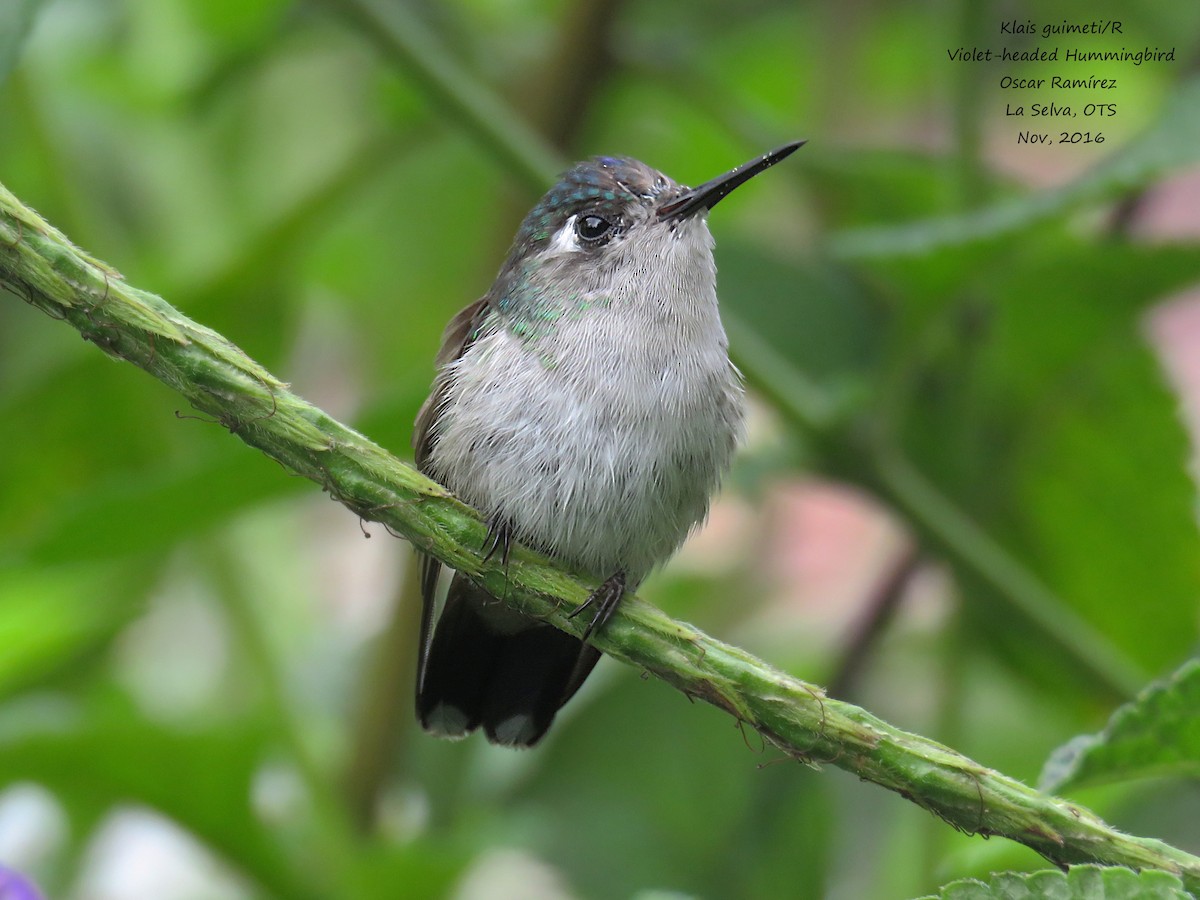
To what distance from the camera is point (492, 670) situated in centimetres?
269

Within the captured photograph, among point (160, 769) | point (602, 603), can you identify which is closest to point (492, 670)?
point (160, 769)

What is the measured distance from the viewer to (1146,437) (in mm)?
3135

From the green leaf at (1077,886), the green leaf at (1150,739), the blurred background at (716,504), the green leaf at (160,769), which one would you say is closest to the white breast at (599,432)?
the blurred background at (716,504)

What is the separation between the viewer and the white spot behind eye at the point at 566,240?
2.78 meters

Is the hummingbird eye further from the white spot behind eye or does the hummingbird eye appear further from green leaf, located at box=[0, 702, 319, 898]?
green leaf, located at box=[0, 702, 319, 898]

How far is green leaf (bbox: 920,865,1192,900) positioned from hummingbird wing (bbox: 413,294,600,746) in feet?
4.49

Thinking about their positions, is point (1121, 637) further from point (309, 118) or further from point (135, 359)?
point (309, 118)

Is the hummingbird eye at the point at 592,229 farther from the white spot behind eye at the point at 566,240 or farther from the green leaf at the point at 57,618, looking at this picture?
the green leaf at the point at 57,618

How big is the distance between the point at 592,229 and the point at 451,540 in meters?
1.33

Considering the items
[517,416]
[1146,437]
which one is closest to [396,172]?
[517,416]

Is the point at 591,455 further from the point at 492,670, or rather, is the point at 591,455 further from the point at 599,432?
the point at 492,670

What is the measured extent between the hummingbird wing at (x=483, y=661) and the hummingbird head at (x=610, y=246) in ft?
0.53

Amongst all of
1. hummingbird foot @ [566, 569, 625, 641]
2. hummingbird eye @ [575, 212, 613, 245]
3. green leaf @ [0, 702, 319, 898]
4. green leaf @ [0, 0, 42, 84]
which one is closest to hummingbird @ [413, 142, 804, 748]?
hummingbird eye @ [575, 212, 613, 245]

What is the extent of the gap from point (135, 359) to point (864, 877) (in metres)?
2.89
